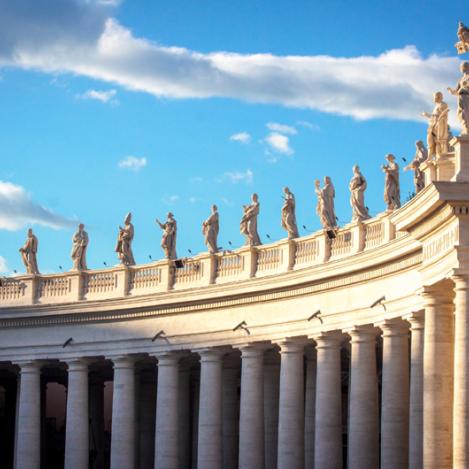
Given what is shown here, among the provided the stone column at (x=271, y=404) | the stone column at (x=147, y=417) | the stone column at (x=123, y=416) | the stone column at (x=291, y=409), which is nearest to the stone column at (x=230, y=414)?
the stone column at (x=271, y=404)

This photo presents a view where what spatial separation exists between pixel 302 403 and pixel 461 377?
33.1 meters

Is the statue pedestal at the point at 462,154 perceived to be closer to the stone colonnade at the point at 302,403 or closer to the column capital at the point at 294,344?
the stone colonnade at the point at 302,403

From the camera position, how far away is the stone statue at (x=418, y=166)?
96562mm

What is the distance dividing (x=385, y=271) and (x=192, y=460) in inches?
1459

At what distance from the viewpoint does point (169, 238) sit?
127 metres

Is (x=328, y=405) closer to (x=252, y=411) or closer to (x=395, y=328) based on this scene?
(x=252, y=411)

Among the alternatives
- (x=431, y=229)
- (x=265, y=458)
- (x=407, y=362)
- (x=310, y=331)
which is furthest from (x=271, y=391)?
(x=431, y=229)

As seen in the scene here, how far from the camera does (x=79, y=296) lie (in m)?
130

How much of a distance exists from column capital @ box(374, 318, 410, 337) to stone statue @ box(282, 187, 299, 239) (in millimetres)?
17150

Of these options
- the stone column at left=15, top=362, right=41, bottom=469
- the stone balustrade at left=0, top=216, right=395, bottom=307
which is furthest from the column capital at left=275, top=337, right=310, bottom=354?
the stone column at left=15, top=362, right=41, bottom=469

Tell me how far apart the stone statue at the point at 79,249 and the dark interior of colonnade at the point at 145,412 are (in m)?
7.41

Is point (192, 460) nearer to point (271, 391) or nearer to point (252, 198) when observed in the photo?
point (271, 391)

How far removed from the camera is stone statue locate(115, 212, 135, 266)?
427 ft

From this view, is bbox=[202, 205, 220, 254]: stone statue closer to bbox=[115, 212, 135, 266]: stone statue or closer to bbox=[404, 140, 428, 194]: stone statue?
bbox=[115, 212, 135, 266]: stone statue
